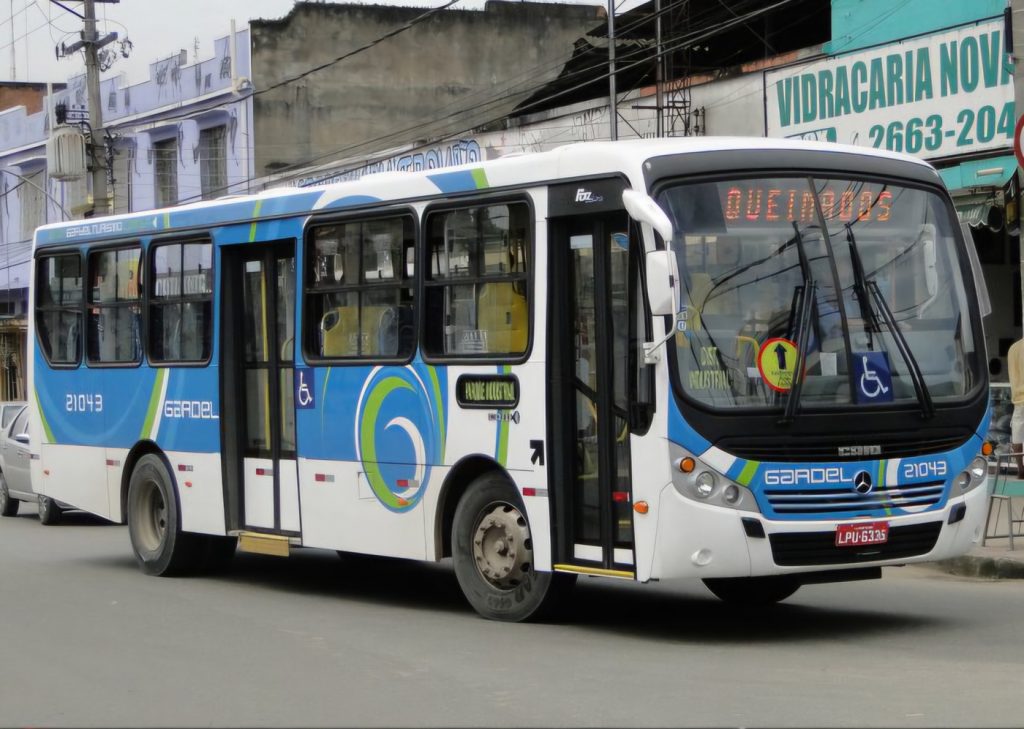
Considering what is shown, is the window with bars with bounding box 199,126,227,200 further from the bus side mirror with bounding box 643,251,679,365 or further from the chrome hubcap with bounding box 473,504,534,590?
the bus side mirror with bounding box 643,251,679,365

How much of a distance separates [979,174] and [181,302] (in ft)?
33.1

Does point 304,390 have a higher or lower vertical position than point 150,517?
higher

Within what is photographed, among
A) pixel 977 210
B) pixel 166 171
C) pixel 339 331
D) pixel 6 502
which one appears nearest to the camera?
pixel 339 331

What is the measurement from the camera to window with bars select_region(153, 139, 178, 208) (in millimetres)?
40312

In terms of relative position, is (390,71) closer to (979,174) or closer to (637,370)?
(979,174)

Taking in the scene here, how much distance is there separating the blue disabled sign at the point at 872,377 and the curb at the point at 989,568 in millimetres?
4210

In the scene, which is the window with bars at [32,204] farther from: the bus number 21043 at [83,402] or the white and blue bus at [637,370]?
the white and blue bus at [637,370]

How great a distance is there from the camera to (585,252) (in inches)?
404

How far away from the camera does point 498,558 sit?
425 inches

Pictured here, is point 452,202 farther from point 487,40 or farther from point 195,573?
point 487,40

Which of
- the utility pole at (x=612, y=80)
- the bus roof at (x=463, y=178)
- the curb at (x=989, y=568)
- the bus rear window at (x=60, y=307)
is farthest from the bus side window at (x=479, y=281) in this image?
the utility pole at (x=612, y=80)

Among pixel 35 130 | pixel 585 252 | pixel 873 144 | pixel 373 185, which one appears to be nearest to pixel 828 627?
pixel 585 252

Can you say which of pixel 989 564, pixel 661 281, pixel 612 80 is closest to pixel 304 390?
pixel 661 281

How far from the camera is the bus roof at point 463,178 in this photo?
391 inches
